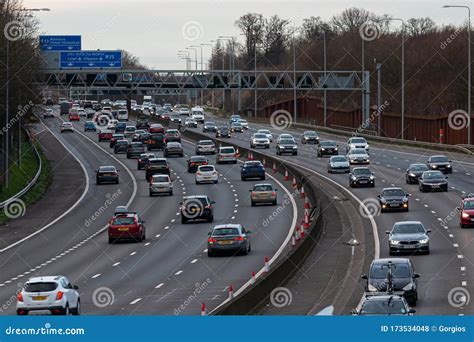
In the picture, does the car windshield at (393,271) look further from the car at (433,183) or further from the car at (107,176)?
the car at (107,176)

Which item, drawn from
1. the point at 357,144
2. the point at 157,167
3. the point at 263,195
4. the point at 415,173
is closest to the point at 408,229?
the point at 263,195

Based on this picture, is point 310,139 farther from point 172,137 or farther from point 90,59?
point 90,59

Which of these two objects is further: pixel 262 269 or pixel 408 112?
pixel 408 112

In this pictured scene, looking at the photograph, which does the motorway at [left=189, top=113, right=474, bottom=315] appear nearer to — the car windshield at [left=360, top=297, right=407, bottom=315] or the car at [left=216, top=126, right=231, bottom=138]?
the car windshield at [left=360, top=297, right=407, bottom=315]

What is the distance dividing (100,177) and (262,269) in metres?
43.3

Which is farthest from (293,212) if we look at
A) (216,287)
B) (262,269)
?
(216,287)

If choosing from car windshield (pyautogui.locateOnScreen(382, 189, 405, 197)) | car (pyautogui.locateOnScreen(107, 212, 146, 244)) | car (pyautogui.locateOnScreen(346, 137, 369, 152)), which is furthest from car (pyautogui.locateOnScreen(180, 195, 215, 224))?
car (pyautogui.locateOnScreen(346, 137, 369, 152))

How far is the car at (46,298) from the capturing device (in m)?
30.9

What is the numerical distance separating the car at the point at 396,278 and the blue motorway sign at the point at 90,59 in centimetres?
9273

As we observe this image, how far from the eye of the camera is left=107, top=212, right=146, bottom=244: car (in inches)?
2132

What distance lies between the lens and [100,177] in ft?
277

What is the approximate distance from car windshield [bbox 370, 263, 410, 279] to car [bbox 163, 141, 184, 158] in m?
72.0

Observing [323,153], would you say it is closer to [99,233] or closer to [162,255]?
[99,233]

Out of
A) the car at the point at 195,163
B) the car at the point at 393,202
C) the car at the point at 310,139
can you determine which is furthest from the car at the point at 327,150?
the car at the point at 393,202
